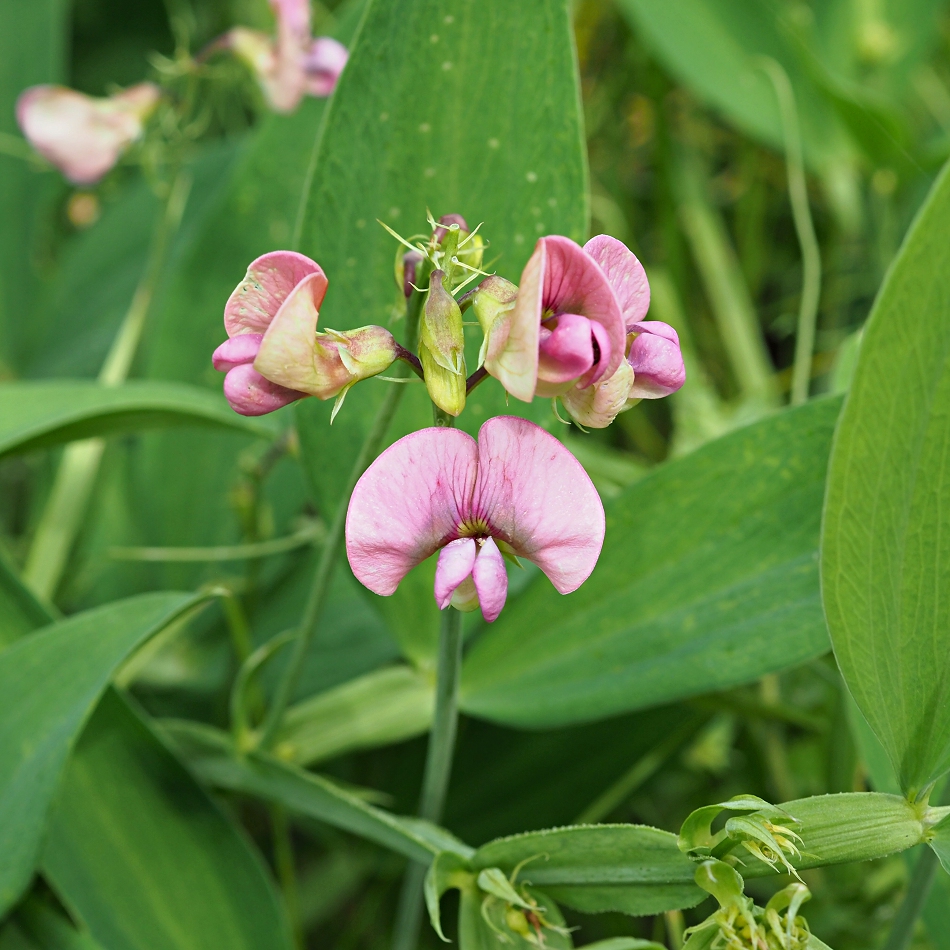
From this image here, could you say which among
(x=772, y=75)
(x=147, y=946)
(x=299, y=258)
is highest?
(x=299, y=258)

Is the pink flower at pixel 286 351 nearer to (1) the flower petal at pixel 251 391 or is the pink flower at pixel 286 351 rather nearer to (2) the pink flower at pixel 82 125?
(1) the flower petal at pixel 251 391

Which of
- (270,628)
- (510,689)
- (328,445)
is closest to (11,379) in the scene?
(270,628)

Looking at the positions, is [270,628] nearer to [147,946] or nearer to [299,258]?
[147,946]

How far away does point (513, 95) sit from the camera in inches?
22.1

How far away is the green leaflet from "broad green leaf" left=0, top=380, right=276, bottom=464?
98 millimetres

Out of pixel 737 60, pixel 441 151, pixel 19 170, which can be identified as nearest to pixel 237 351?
pixel 441 151

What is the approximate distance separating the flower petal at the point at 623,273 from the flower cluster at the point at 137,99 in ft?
1.51

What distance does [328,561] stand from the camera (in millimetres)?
503

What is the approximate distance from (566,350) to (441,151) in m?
0.26

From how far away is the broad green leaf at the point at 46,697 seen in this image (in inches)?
19.6

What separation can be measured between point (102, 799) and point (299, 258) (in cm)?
38

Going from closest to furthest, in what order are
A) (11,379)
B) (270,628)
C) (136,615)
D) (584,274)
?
(584,274)
(136,615)
(270,628)
(11,379)

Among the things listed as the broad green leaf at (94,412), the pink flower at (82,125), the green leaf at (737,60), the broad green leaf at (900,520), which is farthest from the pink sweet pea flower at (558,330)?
the green leaf at (737,60)

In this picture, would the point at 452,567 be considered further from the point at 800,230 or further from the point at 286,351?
Answer: the point at 800,230
